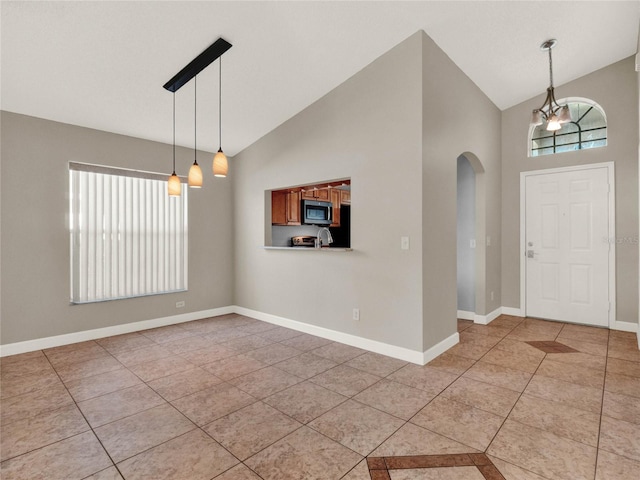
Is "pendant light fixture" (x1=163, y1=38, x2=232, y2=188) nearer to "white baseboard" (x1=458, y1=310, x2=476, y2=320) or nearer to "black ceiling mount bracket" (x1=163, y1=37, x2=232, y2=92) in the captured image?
"black ceiling mount bracket" (x1=163, y1=37, x2=232, y2=92)

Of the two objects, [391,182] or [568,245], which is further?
[568,245]

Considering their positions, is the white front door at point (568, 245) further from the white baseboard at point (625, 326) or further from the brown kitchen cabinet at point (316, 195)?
the brown kitchen cabinet at point (316, 195)

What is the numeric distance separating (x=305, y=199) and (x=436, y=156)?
2.96m

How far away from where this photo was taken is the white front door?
177 inches

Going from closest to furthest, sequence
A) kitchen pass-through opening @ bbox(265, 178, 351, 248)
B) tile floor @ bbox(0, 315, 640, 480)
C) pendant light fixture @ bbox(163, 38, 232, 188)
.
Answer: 1. tile floor @ bbox(0, 315, 640, 480)
2. pendant light fixture @ bbox(163, 38, 232, 188)
3. kitchen pass-through opening @ bbox(265, 178, 351, 248)

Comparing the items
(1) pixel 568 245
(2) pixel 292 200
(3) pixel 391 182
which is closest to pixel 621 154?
(1) pixel 568 245

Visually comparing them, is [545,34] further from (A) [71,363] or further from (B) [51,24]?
(A) [71,363]

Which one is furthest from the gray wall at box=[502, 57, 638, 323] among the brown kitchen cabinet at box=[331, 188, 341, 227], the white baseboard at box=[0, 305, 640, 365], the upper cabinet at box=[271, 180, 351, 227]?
the brown kitchen cabinet at box=[331, 188, 341, 227]

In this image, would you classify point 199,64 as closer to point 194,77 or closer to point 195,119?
point 194,77

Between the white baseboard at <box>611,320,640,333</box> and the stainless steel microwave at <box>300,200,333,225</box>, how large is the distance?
4533 mm

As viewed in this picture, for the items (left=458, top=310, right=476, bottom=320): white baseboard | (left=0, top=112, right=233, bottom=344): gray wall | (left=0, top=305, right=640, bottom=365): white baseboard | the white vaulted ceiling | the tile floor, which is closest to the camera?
the tile floor

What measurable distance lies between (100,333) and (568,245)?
6.39m

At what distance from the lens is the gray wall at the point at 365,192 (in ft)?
11.0

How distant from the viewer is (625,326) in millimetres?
4344
